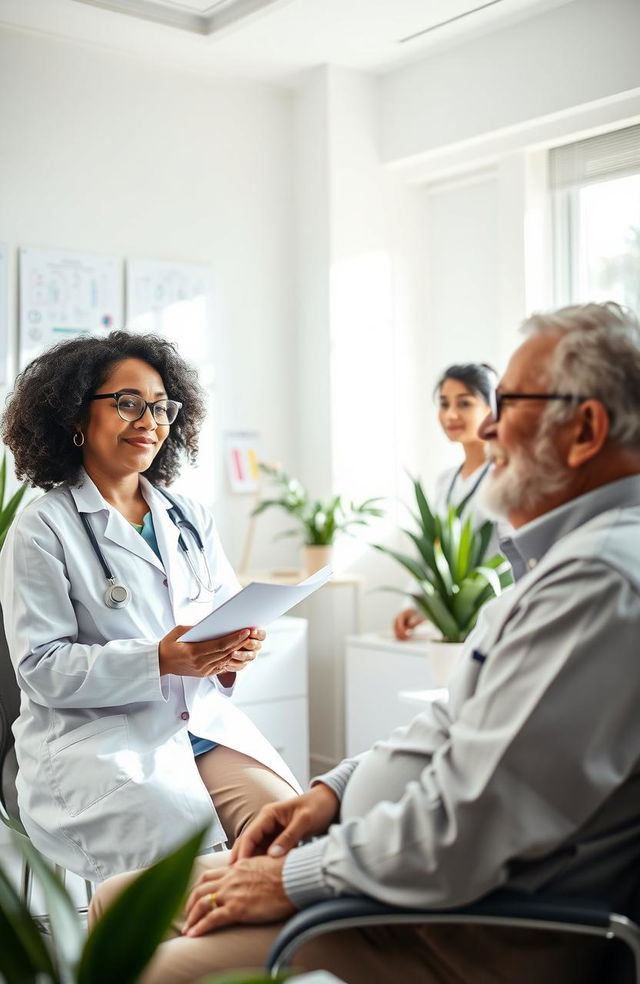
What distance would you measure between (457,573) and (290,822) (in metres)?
1.81

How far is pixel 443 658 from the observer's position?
3.20 metres

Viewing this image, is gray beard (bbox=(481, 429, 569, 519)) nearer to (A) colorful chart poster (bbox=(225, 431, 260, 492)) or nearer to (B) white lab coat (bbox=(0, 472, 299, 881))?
(B) white lab coat (bbox=(0, 472, 299, 881))

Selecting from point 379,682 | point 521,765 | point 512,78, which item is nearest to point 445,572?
point 379,682

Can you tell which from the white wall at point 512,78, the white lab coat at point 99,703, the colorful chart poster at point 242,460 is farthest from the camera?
the colorful chart poster at point 242,460

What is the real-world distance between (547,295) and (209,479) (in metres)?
1.55

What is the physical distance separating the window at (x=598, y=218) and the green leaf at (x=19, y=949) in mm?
3360

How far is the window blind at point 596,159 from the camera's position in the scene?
12.4 ft

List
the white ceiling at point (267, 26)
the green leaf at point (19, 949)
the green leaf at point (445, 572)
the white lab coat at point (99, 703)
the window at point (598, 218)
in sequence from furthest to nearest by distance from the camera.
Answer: the window at point (598, 218)
the white ceiling at point (267, 26)
the green leaf at point (445, 572)
the white lab coat at point (99, 703)
the green leaf at point (19, 949)

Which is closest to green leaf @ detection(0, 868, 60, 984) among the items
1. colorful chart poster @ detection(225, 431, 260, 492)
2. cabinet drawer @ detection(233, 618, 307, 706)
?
cabinet drawer @ detection(233, 618, 307, 706)

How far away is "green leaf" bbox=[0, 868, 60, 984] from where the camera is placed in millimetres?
879

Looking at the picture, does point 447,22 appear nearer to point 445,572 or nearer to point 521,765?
point 445,572

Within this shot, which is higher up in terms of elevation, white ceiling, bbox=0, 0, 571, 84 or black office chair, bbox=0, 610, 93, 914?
white ceiling, bbox=0, 0, 571, 84

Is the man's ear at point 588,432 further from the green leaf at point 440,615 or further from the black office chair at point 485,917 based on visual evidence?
the green leaf at point 440,615

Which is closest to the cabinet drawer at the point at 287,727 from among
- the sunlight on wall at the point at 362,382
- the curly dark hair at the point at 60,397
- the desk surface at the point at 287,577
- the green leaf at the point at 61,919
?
the desk surface at the point at 287,577
